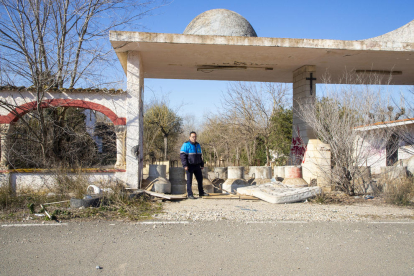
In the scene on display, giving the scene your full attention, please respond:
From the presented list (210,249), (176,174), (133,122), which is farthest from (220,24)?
(210,249)

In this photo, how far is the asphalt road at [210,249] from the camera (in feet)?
13.7

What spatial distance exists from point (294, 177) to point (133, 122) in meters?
5.22

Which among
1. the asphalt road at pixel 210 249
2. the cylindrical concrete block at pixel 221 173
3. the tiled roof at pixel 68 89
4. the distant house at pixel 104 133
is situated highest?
the tiled roof at pixel 68 89

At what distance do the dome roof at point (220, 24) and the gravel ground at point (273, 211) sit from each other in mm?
6703

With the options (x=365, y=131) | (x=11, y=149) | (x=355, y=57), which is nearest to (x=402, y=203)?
(x=365, y=131)

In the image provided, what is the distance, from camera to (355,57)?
10.8 m

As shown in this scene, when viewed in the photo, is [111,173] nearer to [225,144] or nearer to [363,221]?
[363,221]

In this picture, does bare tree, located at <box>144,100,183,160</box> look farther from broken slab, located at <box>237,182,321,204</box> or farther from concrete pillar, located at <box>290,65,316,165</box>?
broken slab, located at <box>237,182,321,204</box>

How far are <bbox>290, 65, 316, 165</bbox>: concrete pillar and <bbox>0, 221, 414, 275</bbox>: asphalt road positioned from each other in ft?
18.5

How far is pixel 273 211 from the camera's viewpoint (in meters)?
7.46

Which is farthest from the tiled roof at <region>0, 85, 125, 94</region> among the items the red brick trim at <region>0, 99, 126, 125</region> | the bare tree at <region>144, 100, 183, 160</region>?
the bare tree at <region>144, 100, 183, 160</region>

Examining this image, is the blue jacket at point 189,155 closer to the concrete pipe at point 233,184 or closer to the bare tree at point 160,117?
the concrete pipe at point 233,184

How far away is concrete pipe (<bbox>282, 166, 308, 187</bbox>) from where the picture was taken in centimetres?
1008

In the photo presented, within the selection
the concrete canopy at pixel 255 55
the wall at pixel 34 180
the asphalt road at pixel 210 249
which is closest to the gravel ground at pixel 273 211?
the asphalt road at pixel 210 249
